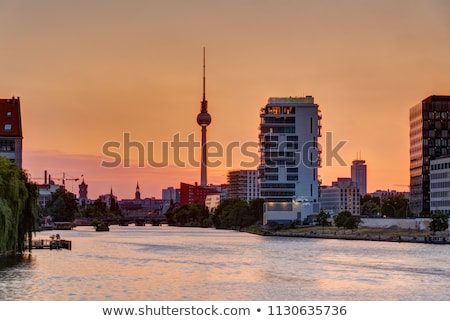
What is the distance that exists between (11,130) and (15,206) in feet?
240

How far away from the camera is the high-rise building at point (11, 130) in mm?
152250

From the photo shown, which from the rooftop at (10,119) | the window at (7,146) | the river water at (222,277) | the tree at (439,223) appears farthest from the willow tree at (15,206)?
the tree at (439,223)

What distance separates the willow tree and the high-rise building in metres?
62.4

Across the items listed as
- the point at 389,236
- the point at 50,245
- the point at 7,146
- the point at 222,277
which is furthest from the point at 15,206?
the point at 389,236

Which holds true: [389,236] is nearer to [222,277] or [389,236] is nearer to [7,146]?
[7,146]

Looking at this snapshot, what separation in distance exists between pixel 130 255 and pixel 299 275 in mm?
33464

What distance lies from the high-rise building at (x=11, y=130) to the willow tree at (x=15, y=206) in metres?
62.4

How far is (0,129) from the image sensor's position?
503ft

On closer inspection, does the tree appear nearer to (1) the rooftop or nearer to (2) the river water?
(2) the river water

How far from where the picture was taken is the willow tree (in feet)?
242

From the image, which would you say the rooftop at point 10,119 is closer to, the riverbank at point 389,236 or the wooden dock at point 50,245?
the wooden dock at point 50,245

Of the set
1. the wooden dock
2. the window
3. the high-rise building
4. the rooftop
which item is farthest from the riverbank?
the rooftop
